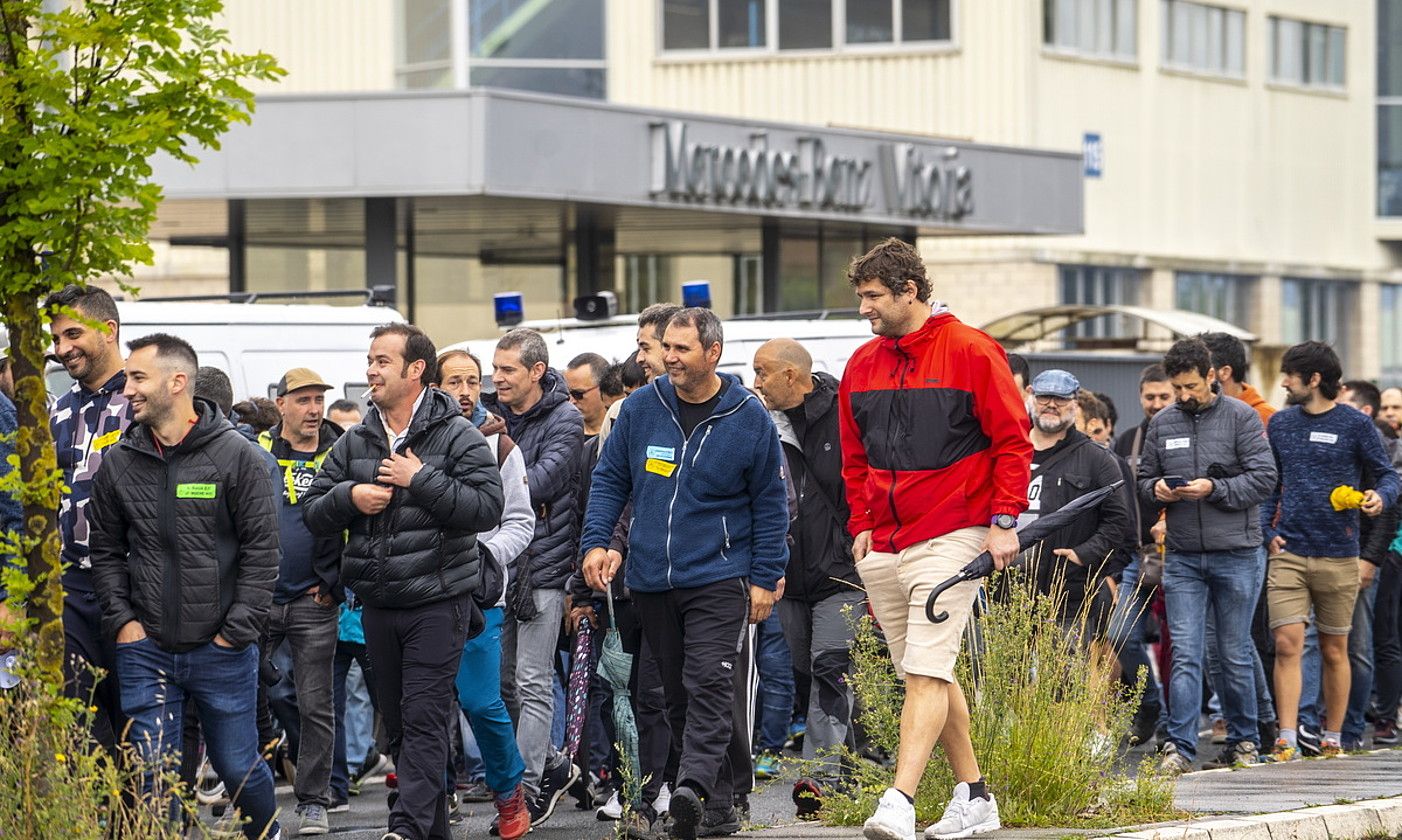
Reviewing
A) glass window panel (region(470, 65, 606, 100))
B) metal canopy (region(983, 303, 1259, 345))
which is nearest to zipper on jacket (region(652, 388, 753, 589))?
metal canopy (region(983, 303, 1259, 345))

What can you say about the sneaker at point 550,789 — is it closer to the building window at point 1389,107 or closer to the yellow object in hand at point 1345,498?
the yellow object in hand at point 1345,498

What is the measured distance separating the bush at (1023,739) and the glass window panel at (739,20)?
32630mm

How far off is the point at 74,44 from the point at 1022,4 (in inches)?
1375

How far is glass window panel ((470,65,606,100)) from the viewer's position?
3403 centimetres

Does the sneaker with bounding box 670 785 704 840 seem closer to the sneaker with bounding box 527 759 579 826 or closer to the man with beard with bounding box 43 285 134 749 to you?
the sneaker with bounding box 527 759 579 826

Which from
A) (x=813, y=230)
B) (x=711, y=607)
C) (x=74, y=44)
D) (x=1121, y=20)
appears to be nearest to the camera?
(x=74, y=44)

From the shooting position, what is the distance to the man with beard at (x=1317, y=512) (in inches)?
452

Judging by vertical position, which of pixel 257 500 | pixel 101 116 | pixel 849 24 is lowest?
pixel 257 500

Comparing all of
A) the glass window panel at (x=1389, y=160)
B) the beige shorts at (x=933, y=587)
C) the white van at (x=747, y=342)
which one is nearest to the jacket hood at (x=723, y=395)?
the beige shorts at (x=933, y=587)

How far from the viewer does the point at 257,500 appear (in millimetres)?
7625

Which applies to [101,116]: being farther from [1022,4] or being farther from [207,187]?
[1022,4]

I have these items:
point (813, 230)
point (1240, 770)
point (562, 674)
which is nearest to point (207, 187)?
point (813, 230)

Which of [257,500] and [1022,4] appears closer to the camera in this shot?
[257,500]

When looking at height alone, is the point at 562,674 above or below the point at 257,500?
below
